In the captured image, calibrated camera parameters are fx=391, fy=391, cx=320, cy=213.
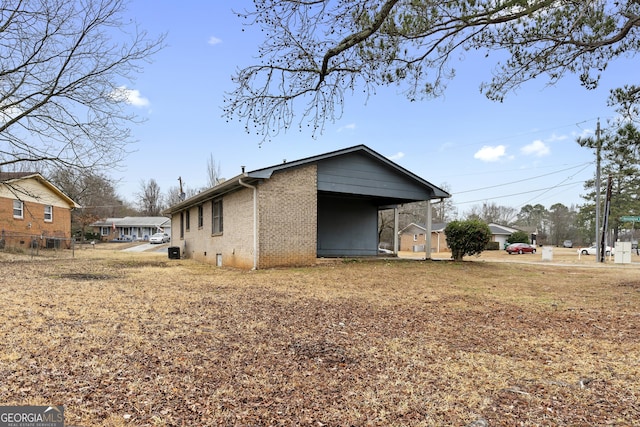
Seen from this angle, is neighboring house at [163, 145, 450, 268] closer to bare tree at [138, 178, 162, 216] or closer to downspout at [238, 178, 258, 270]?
downspout at [238, 178, 258, 270]

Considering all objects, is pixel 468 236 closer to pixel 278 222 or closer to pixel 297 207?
pixel 297 207

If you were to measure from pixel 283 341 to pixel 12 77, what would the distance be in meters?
13.7

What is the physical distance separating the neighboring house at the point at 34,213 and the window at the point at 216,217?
10.5 m

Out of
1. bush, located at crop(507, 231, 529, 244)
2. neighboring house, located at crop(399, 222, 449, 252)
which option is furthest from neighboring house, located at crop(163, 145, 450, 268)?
bush, located at crop(507, 231, 529, 244)

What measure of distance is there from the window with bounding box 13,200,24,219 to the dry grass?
19642 mm

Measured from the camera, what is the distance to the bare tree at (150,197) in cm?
6450

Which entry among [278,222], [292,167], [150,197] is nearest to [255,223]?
[278,222]

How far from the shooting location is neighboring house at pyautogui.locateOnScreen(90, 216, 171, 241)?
50375 mm

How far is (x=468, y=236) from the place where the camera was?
51.4 feet

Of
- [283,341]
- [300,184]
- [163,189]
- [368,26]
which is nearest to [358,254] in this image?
[300,184]

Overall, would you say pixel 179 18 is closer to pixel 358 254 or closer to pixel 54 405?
pixel 54 405

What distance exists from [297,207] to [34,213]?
20.6 meters

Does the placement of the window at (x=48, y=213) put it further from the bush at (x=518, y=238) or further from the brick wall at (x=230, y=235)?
the bush at (x=518, y=238)

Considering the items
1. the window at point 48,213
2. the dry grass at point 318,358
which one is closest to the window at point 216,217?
the dry grass at point 318,358
